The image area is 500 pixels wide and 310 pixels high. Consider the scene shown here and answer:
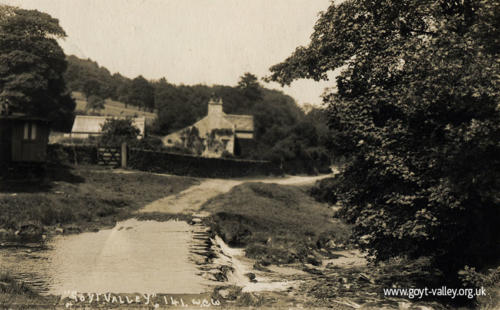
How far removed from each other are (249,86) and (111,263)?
11372 centimetres

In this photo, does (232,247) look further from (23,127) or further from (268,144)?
(268,144)

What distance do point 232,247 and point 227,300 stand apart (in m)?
8.83

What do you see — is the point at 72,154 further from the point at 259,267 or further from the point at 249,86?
the point at 249,86

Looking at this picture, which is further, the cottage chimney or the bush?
the cottage chimney

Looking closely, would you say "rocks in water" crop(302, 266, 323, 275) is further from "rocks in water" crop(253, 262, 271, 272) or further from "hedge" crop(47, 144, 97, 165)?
"hedge" crop(47, 144, 97, 165)

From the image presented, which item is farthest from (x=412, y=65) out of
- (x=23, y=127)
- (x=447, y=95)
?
(x=23, y=127)

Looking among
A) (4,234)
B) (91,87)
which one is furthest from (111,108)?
(4,234)

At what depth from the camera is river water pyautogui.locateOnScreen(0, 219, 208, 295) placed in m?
10.4

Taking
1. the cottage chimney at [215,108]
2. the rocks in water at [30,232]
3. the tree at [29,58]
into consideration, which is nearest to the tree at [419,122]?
the rocks in water at [30,232]

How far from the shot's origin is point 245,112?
98.5m

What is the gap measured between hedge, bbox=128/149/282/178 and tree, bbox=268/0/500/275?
86.9ft

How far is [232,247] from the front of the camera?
736 inches

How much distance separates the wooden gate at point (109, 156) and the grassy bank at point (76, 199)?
63.8 inches

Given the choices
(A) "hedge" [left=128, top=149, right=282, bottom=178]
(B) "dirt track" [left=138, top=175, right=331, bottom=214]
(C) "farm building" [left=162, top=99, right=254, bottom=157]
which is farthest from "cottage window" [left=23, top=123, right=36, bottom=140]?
(C) "farm building" [left=162, top=99, right=254, bottom=157]
